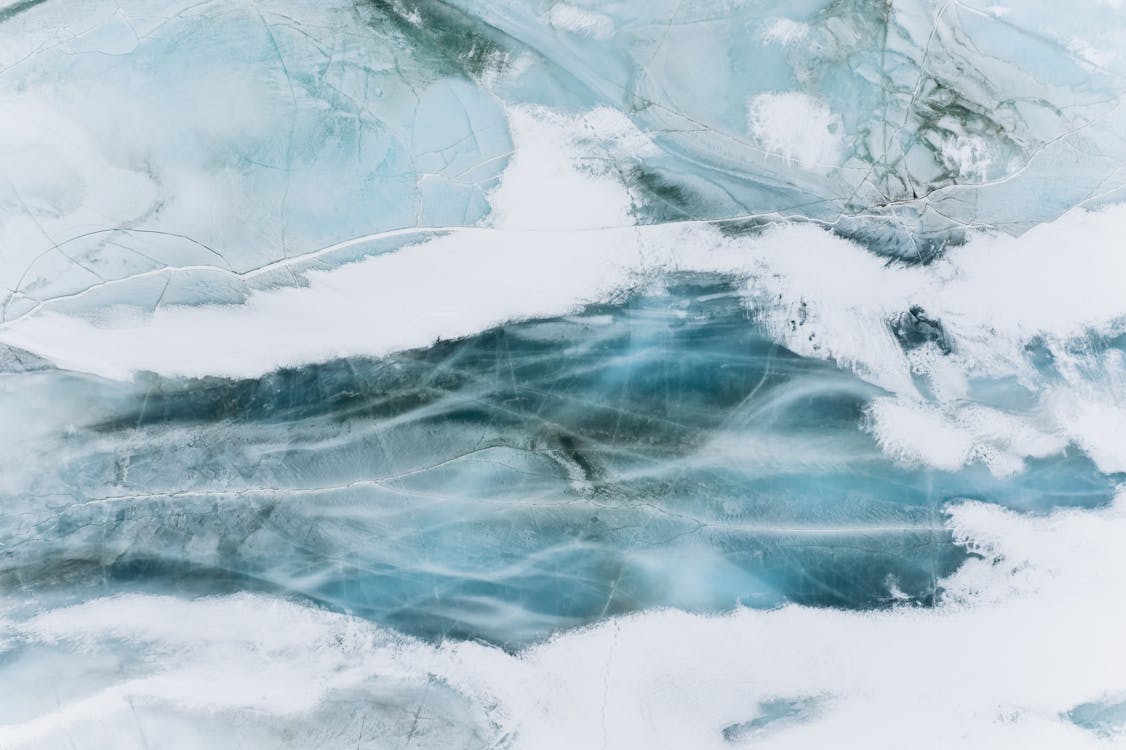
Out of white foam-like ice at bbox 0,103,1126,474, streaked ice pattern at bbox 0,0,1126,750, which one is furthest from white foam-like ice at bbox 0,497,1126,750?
white foam-like ice at bbox 0,103,1126,474

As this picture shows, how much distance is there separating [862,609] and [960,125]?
175 cm

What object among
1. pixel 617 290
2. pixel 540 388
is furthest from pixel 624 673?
pixel 617 290

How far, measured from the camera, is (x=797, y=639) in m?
2.14

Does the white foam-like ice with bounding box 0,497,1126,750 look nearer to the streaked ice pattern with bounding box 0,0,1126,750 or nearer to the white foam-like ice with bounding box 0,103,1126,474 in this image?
the streaked ice pattern with bounding box 0,0,1126,750

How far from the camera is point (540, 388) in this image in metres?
2.18

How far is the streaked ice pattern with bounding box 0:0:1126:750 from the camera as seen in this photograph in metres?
2.13

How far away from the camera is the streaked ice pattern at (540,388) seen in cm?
213

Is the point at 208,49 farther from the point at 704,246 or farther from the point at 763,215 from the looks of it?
the point at 763,215

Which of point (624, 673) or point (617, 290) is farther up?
point (617, 290)

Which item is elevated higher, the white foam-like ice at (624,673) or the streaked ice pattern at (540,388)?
the streaked ice pattern at (540,388)

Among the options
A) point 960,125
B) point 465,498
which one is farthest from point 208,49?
point 960,125

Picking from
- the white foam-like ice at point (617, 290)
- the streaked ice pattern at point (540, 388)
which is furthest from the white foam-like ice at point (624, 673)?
the white foam-like ice at point (617, 290)

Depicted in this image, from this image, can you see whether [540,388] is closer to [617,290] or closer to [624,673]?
[617,290]

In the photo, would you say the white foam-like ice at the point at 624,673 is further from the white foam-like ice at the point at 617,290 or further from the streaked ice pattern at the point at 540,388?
the white foam-like ice at the point at 617,290
